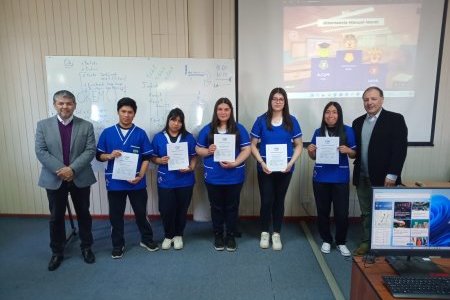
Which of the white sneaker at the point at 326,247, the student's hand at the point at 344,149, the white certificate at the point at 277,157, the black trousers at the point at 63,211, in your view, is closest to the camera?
the black trousers at the point at 63,211

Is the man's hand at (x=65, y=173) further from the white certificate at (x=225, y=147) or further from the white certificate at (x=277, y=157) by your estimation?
the white certificate at (x=277, y=157)

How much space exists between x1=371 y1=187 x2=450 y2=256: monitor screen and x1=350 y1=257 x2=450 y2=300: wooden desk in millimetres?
75

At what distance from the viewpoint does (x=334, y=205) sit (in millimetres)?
2977

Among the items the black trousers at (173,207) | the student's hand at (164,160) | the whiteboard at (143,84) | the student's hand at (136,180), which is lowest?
the black trousers at (173,207)

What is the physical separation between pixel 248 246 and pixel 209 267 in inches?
21.4

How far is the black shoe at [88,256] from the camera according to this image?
2.90 m

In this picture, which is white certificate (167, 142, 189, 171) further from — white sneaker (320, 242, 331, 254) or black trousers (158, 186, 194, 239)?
white sneaker (320, 242, 331, 254)

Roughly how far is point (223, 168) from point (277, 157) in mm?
517

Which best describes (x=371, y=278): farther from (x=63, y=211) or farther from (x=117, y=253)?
(x=63, y=211)

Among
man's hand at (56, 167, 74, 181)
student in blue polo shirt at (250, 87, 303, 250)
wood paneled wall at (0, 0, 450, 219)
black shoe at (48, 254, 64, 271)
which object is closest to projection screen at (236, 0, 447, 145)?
wood paneled wall at (0, 0, 450, 219)

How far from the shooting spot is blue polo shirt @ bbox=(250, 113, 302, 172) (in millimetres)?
2998

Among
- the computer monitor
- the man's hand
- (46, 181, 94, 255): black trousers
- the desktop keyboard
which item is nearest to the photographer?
the desktop keyboard

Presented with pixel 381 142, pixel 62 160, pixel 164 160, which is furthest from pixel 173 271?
pixel 381 142

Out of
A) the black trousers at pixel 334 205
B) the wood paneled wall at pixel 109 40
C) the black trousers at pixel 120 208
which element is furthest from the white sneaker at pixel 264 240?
the black trousers at pixel 120 208
